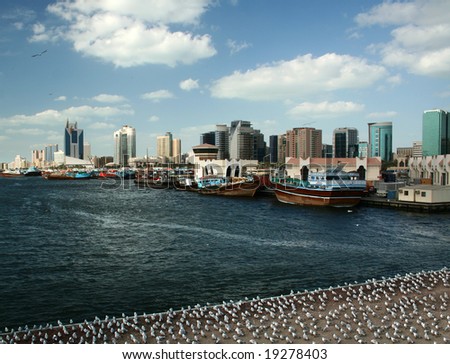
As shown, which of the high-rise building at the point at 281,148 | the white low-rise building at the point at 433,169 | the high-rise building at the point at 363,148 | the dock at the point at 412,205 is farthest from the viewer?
the high-rise building at the point at 363,148

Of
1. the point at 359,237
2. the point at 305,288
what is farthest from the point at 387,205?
the point at 305,288

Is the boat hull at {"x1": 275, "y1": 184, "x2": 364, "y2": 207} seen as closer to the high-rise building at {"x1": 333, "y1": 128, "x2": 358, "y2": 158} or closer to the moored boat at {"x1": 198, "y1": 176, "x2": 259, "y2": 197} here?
the moored boat at {"x1": 198, "y1": 176, "x2": 259, "y2": 197}

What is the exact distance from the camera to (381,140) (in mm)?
175500

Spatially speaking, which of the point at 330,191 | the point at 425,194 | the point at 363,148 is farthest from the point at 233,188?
the point at 363,148

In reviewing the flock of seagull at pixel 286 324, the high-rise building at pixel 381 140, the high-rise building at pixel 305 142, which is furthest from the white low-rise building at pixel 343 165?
the high-rise building at pixel 381 140

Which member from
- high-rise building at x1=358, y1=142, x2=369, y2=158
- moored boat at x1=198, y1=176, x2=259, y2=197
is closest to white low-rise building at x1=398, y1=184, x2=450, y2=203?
moored boat at x1=198, y1=176, x2=259, y2=197

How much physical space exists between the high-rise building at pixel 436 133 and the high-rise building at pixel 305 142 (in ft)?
124

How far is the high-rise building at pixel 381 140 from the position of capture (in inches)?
6821

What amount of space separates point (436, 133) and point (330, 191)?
13152 centimetres

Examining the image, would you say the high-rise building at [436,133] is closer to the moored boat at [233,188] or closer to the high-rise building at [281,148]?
the high-rise building at [281,148]

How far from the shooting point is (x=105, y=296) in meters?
12.2

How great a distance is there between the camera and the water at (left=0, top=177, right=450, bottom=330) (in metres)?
12.0

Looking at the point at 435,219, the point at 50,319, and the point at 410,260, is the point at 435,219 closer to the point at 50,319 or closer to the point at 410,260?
the point at 410,260

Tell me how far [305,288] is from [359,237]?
9741mm
